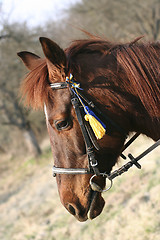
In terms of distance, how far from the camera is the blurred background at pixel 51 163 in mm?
4117

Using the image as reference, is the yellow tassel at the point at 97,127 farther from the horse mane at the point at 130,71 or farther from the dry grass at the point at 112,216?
the dry grass at the point at 112,216

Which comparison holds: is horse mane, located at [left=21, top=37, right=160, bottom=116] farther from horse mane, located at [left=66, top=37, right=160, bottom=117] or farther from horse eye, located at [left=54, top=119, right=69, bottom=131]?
horse eye, located at [left=54, top=119, right=69, bottom=131]

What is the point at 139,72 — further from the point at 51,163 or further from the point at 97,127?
the point at 51,163

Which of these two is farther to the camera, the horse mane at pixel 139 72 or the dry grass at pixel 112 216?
the dry grass at pixel 112 216

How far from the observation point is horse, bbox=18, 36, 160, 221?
1887 millimetres

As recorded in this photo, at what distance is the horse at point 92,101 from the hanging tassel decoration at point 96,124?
0.24 ft

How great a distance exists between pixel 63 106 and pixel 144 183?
3800 millimetres

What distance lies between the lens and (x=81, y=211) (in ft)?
6.57

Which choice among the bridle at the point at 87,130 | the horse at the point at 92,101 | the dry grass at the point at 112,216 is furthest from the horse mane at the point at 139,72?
the dry grass at the point at 112,216

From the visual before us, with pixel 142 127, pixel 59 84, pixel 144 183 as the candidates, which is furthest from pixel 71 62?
pixel 144 183

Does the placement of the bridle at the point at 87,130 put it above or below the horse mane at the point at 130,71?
below

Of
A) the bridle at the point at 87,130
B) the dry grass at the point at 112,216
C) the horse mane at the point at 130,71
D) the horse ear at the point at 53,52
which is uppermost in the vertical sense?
the horse ear at the point at 53,52

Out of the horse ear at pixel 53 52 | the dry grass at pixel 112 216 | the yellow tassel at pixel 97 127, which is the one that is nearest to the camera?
the horse ear at pixel 53 52

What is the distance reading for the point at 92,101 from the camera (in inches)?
74.8
